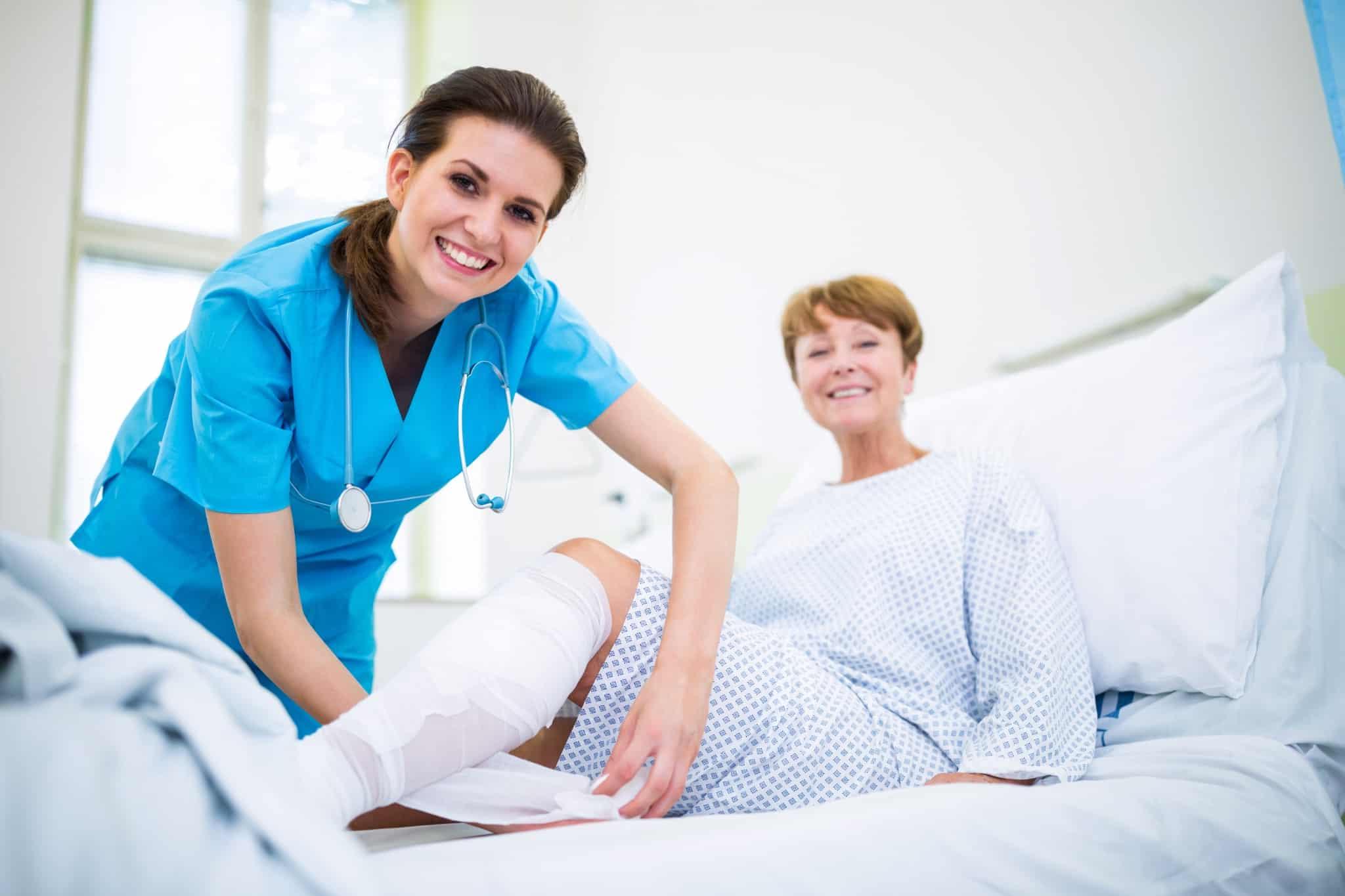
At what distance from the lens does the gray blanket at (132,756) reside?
43cm

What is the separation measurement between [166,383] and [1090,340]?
4.68ft

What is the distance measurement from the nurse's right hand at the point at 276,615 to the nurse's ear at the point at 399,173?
0.37 metres

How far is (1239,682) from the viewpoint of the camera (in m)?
1.02

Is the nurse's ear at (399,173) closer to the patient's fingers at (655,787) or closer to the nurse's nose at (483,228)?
the nurse's nose at (483,228)

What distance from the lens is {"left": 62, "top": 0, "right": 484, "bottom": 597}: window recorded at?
9.87 ft

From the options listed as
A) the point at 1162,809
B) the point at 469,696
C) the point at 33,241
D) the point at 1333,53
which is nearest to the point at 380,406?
the point at 469,696

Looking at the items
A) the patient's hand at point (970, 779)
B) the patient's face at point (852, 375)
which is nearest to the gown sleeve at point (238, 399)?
the patient's hand at point (970, 779)

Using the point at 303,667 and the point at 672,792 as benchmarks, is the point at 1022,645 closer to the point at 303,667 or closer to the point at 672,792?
the point at 672,792

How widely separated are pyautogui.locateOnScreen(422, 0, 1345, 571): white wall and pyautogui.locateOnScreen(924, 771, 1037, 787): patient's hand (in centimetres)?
86

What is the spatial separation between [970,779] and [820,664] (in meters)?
0.23

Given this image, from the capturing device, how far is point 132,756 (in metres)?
0.47

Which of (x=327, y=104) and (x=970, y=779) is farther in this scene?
(x=327, y=104)

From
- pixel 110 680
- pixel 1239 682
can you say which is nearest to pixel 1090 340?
pixel 1239 682

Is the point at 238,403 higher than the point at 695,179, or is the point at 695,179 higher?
the point at 695,179
